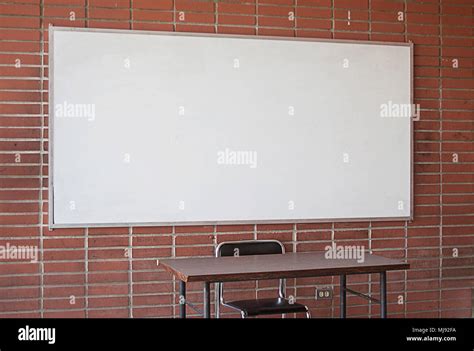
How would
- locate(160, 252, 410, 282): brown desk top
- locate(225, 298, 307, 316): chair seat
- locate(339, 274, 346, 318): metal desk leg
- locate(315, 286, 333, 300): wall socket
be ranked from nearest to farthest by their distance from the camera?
locate(160, 252, 410, 282): brown desk top → locate(225, 298, 307, 316): chair seat → locate(339, 274, 346, 318): metal desk leg → locate(315, 286, 333, 300): wall socket

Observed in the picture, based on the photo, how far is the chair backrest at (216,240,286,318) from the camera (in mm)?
3994

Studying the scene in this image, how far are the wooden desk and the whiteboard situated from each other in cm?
48

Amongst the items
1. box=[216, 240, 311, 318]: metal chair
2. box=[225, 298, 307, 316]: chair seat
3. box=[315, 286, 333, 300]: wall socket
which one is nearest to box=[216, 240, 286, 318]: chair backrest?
box=[216, 240, 311, 318]: metal chair

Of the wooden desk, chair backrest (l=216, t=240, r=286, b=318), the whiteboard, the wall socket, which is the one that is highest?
the whiteboard

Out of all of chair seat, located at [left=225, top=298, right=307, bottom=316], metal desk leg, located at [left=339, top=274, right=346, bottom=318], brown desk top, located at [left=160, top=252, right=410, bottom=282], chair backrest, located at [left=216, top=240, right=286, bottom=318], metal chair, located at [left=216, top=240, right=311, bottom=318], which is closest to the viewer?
brown desk top, located at [left=160, top=252, right=410, bottom=282]

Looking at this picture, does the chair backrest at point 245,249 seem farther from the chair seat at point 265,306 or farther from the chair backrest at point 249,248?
the chair seat at point 265,306

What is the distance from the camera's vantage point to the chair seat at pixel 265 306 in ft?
11.9

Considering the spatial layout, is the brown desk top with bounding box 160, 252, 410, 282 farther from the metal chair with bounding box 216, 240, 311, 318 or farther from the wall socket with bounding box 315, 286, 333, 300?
the wall socket with bounding box 315, 286, 333, 300

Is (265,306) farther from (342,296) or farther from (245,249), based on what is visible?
(342,296)

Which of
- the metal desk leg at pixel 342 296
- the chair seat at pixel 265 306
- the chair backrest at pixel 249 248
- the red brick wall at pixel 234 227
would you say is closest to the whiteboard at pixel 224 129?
the red brick wall at pixel 234 227

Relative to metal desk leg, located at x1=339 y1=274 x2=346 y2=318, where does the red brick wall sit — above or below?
above

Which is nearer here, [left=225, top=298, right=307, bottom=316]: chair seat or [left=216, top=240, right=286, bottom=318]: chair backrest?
[left=225, top=298, right=307, bottom=316]: chair seat

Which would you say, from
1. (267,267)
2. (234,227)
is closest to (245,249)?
(234,227)
